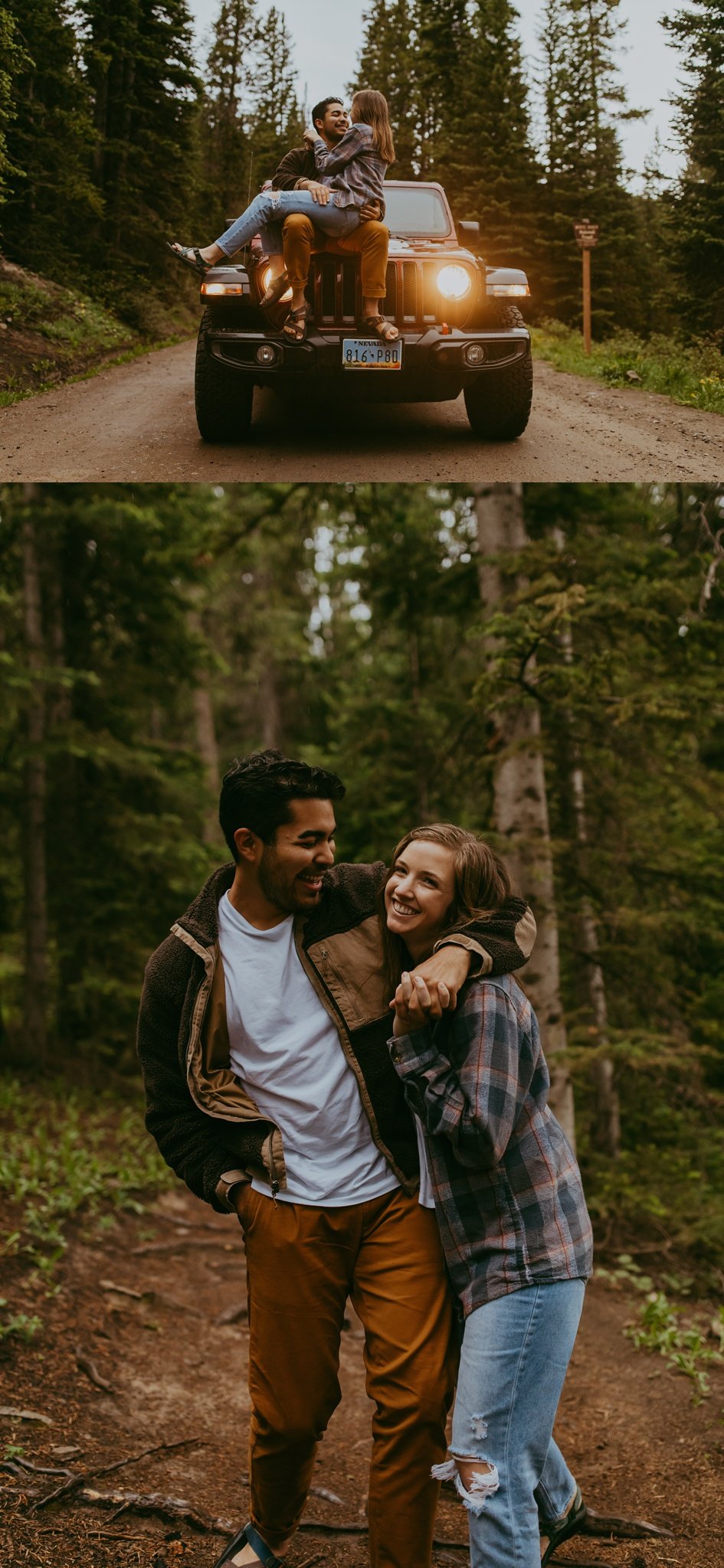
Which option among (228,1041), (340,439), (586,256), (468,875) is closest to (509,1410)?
(228,1041)

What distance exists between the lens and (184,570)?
11.2m

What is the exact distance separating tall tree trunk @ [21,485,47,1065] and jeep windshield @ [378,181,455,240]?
231 inches

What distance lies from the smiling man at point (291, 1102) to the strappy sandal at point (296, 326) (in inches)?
121

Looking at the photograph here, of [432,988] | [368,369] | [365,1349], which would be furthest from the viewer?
[368,369]

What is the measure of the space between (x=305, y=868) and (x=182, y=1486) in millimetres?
2426

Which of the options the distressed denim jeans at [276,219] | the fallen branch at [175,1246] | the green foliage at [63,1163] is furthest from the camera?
the fallen branch at [175,1246]

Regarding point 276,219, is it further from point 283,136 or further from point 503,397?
point 503,397

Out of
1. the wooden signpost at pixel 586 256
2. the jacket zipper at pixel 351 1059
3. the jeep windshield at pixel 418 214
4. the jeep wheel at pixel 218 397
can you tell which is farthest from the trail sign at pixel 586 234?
the jacket zipper at pixel 351 1059

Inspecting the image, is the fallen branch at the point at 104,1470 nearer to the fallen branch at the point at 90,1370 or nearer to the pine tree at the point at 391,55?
the fallen branch at the point at 90,1370

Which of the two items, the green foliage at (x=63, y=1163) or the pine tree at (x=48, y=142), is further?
the green foliage at (x=63, y=1163)

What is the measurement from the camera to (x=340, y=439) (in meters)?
5.79

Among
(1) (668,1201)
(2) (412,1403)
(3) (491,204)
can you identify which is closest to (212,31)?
(3) (491,204)

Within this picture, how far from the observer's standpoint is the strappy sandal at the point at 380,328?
5285mm

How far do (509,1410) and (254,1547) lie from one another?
1176 mm
